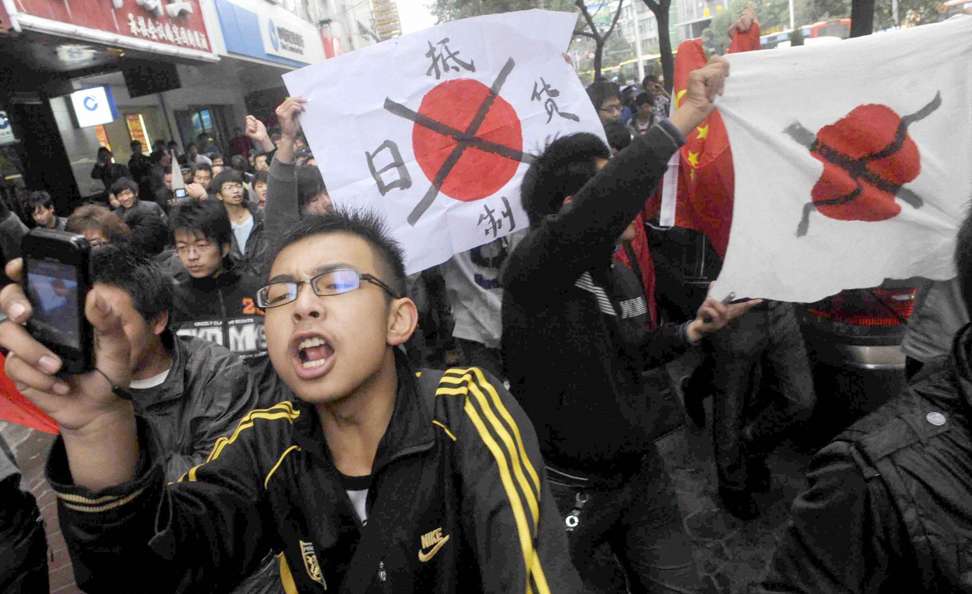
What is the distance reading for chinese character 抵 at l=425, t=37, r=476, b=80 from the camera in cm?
327

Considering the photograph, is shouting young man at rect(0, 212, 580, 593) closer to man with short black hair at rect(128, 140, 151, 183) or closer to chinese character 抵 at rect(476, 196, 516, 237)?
chinese character 抵 at rect(476, 196, 516, 237)

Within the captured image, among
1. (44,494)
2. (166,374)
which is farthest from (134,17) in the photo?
(166,374)

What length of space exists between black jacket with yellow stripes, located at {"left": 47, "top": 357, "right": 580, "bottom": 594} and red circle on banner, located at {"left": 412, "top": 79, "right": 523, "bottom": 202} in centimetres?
185

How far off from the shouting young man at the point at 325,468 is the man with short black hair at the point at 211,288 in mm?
1453

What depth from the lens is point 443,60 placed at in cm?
329

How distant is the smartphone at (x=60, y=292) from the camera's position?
3.47 feet

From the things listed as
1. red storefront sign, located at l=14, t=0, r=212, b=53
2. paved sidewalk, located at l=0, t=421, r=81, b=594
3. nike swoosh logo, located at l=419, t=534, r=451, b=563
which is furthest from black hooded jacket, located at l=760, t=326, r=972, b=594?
red storefront sign, located at l=14, t=0, r=212, b=53

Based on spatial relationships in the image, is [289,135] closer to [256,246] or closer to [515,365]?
[256,246]

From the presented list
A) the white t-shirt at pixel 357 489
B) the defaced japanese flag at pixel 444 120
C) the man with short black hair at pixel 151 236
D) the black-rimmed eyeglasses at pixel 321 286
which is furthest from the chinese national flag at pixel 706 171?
the man with short black hair at pixel 151 236

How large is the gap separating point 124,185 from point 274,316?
22.9ft

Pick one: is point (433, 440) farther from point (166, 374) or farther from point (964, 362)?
point (166, 374)

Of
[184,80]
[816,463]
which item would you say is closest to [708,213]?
[816,463]

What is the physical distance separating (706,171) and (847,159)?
0.64m

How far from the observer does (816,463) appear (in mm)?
1308
